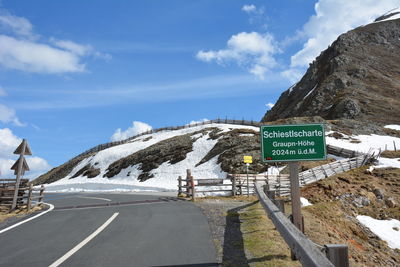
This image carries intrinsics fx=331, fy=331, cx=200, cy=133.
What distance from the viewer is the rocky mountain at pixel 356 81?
203 feet

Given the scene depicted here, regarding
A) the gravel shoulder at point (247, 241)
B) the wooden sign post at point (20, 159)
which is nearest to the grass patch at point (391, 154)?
the gravel shoulder at point (247, 241)

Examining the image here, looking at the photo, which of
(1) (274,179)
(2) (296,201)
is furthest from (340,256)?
(1) (274,179)

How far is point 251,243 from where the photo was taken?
26.7 feet

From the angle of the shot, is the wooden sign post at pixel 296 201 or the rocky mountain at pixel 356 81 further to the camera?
the rocky mountain at pixel 356 81

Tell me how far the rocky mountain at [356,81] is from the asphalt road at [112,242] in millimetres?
54710

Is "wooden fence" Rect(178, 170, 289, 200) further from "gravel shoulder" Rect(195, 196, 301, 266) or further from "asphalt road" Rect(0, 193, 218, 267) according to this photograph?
"asphalt road" Rect(0, 193, 218, 267)

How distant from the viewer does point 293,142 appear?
812 centimetres

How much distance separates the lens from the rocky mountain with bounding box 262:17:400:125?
62.0 metres

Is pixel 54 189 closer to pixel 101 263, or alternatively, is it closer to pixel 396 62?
pixel 101 263

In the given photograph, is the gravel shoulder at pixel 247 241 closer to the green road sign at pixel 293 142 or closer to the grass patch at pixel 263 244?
the grass patch at pixel 263 244

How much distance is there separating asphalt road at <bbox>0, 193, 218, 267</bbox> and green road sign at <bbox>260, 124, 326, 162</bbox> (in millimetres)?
2745

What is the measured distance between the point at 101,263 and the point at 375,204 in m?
20.9

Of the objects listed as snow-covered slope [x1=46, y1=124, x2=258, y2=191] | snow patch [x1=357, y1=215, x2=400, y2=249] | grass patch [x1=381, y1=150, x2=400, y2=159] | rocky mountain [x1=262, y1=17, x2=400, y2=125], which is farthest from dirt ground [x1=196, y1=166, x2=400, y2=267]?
rocky mountain [x1=262, y1=17, x2=400, y2=125]

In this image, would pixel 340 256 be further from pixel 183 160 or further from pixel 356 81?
pixel 356 81
